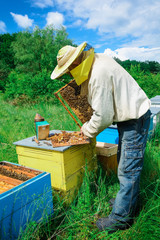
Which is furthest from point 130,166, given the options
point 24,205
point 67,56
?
point 67,56

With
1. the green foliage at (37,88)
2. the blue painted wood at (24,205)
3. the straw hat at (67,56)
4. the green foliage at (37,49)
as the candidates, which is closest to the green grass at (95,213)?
the blue painted wood at (24,205)

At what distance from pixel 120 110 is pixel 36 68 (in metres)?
23.7

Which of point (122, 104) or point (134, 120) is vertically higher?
point (122, 104)

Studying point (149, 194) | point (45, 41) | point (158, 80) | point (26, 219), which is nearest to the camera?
point (26, 219)

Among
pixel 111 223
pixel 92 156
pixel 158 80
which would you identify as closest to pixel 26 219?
pixel 111 223

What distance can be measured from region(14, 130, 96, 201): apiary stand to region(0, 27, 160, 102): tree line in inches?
37.0

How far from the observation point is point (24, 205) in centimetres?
180

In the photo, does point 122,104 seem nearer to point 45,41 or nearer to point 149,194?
point 149,194

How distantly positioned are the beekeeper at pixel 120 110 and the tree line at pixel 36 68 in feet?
1.78

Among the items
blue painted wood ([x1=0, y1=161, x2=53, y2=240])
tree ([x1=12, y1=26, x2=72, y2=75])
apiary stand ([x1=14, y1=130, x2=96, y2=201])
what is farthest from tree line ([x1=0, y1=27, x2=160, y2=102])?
blue painted wood ([x1=0, y1=161, x2=53, y2=240])

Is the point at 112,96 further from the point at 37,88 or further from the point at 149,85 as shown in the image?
the point at 37,88

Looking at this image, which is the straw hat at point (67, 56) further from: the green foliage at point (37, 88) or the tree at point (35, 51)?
the tree at point (35, 51)

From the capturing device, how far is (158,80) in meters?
9.65

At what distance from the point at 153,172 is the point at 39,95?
772 cm
